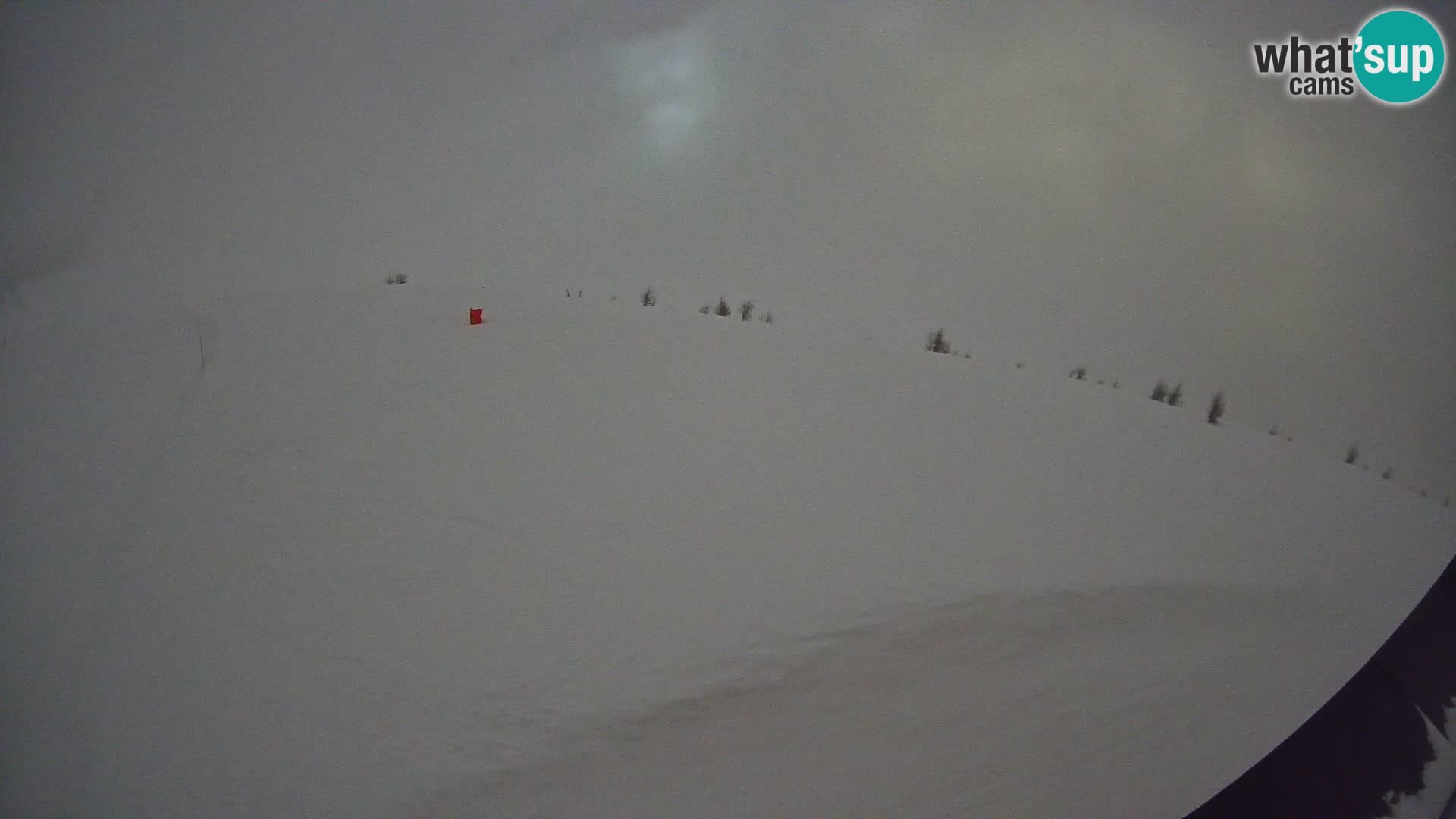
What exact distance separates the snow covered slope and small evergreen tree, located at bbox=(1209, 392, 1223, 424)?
0.07m

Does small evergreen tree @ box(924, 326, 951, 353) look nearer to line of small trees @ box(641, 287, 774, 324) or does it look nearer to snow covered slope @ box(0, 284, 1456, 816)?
snow covered slope @ box(0, 284, 1456, 816)

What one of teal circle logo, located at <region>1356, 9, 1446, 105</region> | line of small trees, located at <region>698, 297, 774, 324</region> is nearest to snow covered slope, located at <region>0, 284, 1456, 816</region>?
line of small trees, located at <region>698, 297, 774, 324</region>

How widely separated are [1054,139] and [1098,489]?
38.0 inches

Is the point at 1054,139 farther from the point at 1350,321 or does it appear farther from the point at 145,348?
the point at 145,348

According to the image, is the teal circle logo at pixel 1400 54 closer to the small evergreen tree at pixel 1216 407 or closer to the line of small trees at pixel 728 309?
the small evergreen tree at pixel 1216 407

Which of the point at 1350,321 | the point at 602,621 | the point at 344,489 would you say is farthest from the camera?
the point at 1350,321

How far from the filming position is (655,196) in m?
2.16

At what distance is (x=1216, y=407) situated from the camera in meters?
2.09

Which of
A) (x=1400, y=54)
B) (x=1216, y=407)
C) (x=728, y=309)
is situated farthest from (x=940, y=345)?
(x=1400, y=54)

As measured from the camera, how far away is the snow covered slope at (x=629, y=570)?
160cm

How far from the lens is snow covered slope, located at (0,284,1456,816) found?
160 cm

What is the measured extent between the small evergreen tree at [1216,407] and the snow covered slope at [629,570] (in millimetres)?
66

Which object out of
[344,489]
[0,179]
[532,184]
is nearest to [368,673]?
[344,489]

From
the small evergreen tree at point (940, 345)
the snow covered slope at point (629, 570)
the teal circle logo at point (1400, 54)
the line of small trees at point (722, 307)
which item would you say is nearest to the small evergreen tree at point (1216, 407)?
the snow covered slope at point (629, 570)
